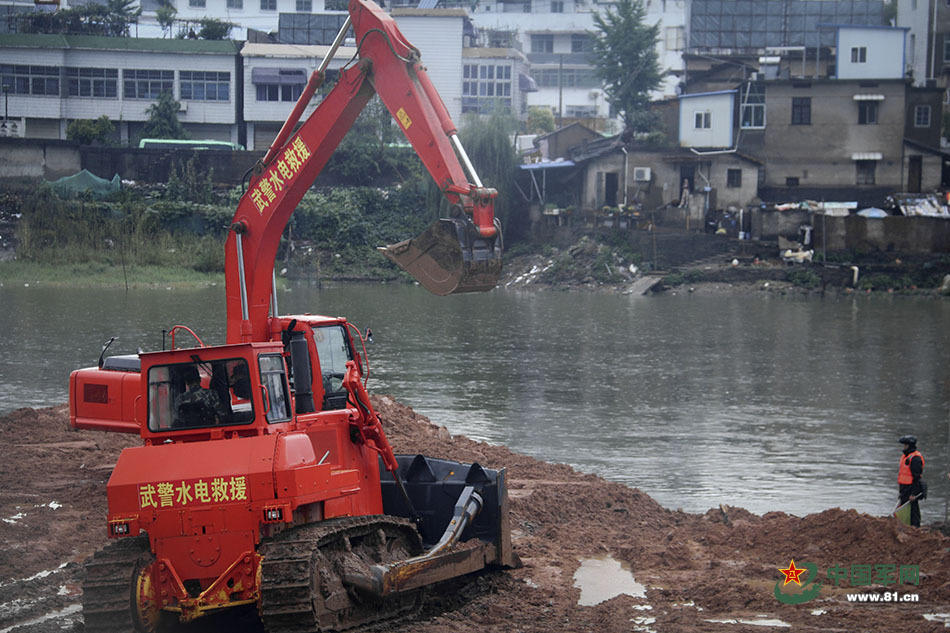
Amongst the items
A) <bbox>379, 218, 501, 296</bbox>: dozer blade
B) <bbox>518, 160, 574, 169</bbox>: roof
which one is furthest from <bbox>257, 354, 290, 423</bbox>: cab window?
<bbox>518, 160, 574, 169</bbox>: roof

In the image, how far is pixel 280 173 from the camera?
11.5 m

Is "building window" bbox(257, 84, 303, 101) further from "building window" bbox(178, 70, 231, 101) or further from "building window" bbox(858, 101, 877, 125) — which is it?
"building window" bbox(858, 101, 877, 125)

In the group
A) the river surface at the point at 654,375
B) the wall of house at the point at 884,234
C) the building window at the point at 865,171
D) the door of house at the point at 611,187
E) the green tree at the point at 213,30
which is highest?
the green tree at the point at 213,30

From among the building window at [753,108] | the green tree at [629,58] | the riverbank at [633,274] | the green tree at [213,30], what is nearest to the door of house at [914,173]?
the riverbank at [633,274]

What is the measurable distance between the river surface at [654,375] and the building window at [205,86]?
749 inches

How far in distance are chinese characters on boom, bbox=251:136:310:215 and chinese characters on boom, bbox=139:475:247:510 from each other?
4449 millimetres

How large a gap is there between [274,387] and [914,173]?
52970 millimetres

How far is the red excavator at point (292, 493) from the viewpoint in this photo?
764cm

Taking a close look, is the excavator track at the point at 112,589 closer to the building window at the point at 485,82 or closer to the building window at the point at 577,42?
the building window at the point at 485,82

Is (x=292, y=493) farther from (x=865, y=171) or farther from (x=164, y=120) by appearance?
(x=164, y=120)

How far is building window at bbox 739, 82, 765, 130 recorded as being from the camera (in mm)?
57281

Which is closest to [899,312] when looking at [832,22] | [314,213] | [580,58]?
[314,213]

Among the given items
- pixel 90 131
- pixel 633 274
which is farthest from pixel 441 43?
pixel 633 274

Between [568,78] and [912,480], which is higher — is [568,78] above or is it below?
above
